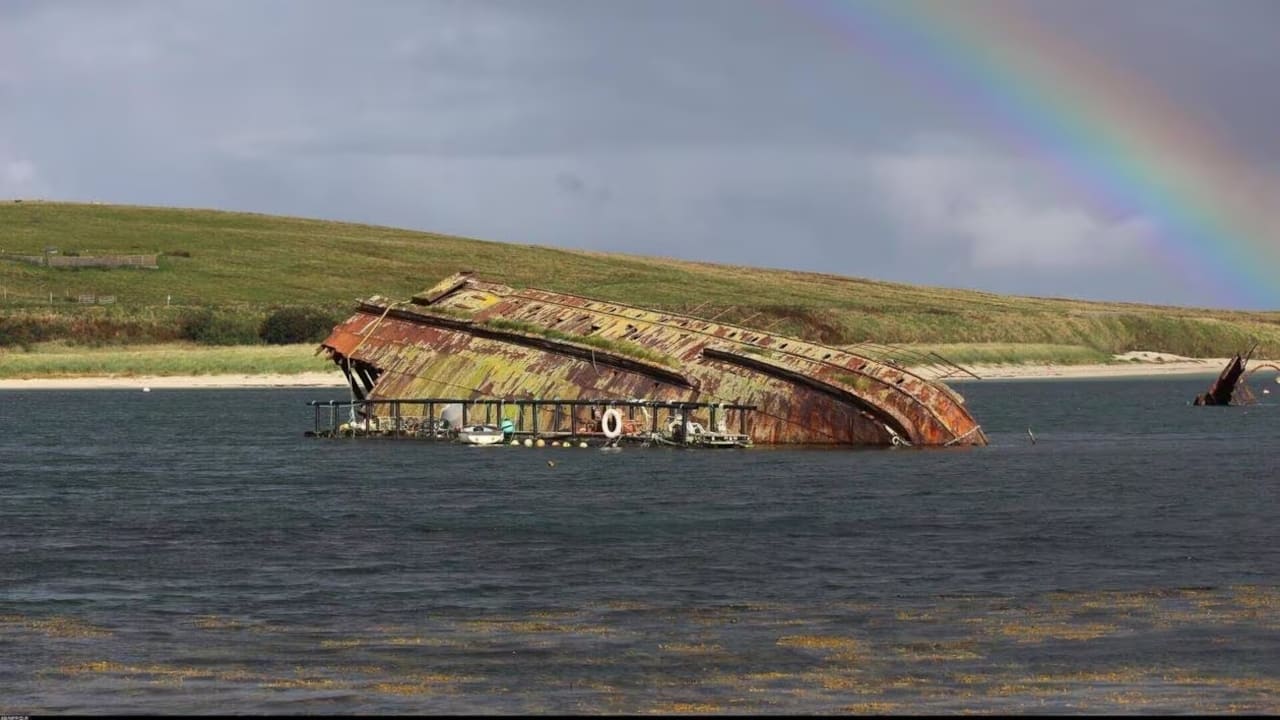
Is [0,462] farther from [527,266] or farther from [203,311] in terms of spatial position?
[527,266]

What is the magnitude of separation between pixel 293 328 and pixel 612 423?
7089 cm

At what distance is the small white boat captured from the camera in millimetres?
60906

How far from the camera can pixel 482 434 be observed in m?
61.0

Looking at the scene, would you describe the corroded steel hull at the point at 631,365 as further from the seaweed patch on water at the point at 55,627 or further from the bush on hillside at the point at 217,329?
the bush on hillside at the point at 217,329

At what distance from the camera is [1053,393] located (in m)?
123

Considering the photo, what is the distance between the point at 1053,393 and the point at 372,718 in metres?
108

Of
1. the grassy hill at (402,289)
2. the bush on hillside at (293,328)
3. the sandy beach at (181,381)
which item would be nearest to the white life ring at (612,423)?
the sandy beach at (181,381)

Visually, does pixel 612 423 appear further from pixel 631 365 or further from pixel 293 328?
pixel 293 328

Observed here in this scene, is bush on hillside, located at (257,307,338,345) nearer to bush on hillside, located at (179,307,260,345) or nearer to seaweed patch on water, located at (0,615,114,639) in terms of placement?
bush on hillside, located at (179,307,260,345)

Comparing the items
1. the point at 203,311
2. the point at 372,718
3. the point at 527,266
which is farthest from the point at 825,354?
the point at 527,266

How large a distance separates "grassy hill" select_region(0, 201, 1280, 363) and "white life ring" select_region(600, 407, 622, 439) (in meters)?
70.7

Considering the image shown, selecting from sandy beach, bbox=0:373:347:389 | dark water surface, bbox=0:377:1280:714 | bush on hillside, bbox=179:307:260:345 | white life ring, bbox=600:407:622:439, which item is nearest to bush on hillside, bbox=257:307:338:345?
bush on hillside, bbox=179:307:260:345

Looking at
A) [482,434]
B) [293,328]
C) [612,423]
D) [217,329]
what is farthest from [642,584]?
[217,329]

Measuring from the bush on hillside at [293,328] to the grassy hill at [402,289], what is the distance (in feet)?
4.61
